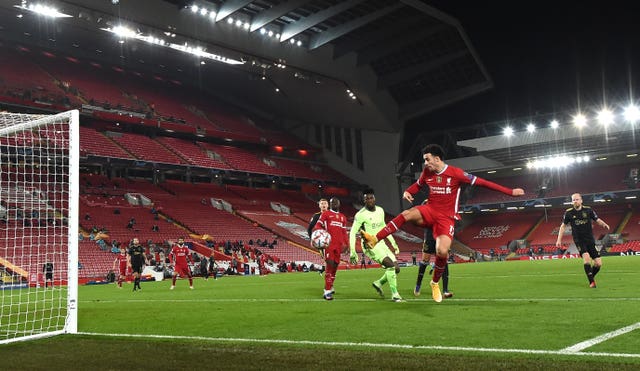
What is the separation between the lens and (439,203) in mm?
9148

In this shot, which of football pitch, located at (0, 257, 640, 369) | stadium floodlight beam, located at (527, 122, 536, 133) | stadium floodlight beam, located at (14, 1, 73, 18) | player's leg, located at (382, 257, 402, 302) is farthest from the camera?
stadium floodlight beam, located at (527, 122, 536, 133)

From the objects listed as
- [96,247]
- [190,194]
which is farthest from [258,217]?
[96,247]

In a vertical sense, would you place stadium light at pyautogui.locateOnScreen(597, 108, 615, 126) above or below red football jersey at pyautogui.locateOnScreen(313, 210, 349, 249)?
above

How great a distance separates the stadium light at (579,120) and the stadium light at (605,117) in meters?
1.18

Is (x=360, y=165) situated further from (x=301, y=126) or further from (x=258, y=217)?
(x=258, y=217)

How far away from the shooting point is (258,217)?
161 ft

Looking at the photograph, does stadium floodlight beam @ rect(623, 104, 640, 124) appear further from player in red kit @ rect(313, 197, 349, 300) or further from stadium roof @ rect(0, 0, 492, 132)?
player in red kit @ rect(313, 197, 349, 300)

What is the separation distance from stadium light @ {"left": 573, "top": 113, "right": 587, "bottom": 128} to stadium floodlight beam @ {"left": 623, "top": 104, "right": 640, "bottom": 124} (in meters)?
3.27

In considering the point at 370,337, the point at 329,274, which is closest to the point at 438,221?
the point at 370,337

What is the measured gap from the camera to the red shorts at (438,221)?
29.6 feet

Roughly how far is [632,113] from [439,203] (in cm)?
4690

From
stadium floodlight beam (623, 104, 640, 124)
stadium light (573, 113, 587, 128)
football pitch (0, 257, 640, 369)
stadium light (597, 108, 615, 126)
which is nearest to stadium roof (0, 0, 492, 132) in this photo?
stadium light (573, 113, 587, 128)

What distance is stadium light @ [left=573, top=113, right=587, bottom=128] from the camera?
1998 inches

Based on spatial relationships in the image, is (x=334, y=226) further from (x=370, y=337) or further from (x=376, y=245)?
(x=370, y=337)
